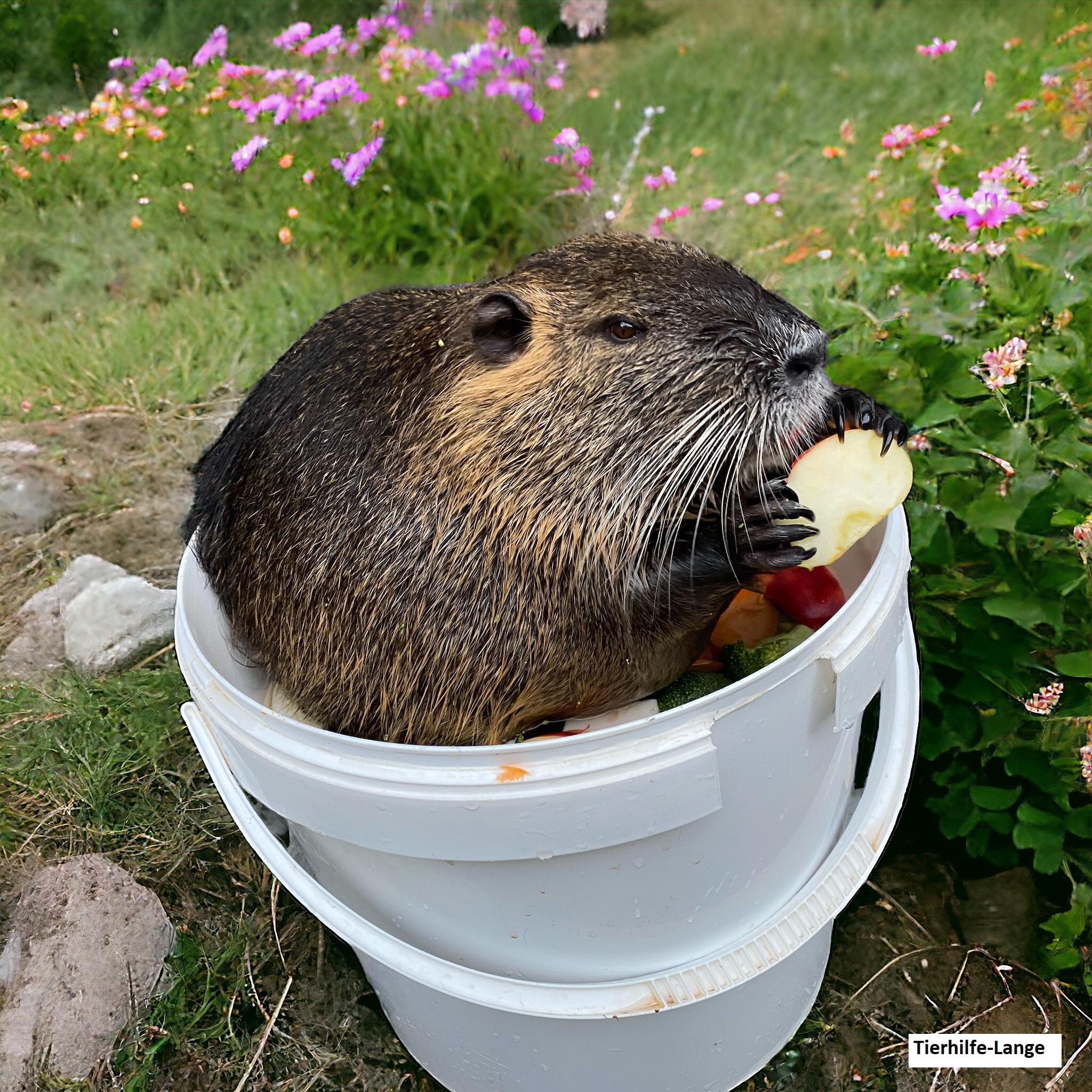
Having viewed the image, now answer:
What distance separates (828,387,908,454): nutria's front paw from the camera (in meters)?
1.61

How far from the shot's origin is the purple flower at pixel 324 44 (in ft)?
14.5

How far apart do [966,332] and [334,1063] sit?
77.0 inches

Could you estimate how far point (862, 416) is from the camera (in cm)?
168

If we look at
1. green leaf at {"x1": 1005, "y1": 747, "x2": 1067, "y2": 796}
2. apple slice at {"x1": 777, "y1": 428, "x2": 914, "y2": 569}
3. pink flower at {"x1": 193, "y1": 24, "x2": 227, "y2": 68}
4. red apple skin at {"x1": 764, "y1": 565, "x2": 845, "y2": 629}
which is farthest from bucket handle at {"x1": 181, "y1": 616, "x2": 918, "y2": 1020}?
pink flower at {"x1": 193, "y1": 24, "x2": 227, "y2": 68}

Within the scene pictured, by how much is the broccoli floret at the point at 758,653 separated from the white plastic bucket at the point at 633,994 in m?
0.20

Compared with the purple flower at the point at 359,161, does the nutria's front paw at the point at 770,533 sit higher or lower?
higher

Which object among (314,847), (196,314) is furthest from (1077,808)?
(196,314)

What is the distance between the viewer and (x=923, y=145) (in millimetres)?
3779

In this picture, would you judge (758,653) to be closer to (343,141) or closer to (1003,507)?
(1003,507)

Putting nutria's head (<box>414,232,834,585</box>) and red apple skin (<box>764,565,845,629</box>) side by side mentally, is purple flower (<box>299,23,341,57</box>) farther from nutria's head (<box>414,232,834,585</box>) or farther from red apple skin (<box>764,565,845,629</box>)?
red apple skin (<box>764,565,845,629</box>)

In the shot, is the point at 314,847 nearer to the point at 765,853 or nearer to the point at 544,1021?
Answer: the point at 544,1021

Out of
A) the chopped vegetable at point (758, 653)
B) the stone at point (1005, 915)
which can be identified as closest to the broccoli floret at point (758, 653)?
the chopped vegetable at point (758, 653)

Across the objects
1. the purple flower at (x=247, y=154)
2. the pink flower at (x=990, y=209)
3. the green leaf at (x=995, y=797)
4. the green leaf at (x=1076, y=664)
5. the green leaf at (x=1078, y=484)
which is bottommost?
the green leaf at (x=995, y=797)

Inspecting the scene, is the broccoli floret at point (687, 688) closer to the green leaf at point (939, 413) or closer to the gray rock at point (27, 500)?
the green leaf at point (939, 413)
